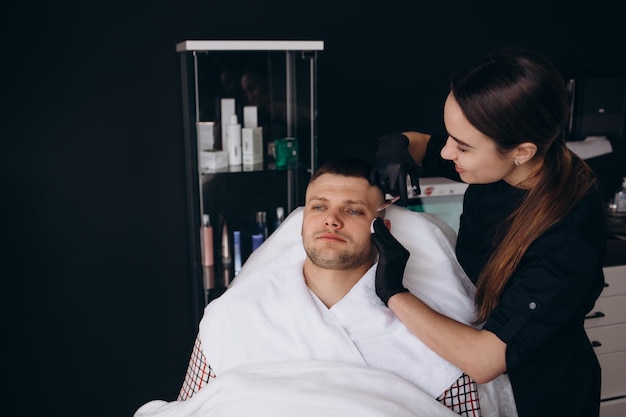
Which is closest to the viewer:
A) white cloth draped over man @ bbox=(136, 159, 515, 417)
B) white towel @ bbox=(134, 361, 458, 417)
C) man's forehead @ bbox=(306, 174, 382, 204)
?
white towel @ bbox=(134, 361, 458, 417)

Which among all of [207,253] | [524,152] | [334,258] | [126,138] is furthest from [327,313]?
[126,138]

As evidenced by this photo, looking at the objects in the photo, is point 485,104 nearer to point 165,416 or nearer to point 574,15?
point 165,416

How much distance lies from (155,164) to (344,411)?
4.73 feet

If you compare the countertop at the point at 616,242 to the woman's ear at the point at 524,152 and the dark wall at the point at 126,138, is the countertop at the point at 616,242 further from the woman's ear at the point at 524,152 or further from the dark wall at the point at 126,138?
the woman's ear at the point at 524,152

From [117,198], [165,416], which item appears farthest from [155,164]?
[165,416]

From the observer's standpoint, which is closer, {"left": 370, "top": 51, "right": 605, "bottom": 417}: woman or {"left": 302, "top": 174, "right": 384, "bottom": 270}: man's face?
{"left": 370, "top": 51, "right": 605, "bottom": 417}: woman

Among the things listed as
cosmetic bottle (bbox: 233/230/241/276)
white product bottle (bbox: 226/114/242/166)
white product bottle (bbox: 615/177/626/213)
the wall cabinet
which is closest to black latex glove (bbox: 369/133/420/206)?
the wall cabinet

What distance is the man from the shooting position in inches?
65.1

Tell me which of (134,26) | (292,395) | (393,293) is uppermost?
(134,26)

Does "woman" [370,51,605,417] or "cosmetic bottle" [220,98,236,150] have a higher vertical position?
"cosmetic bottle" [220,98,236,150]

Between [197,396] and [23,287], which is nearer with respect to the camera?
[197,396]

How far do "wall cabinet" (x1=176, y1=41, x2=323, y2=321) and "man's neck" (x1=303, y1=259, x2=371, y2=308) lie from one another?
27.1 inches

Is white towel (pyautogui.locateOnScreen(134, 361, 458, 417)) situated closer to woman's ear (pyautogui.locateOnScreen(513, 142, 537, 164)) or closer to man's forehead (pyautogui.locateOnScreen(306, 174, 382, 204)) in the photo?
man's forehead (pyautogui.locateOnScreen(306, 174, 382, 204))

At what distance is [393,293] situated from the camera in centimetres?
159
